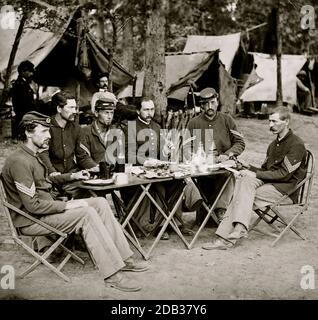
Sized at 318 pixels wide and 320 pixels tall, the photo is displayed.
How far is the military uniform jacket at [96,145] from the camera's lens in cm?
589

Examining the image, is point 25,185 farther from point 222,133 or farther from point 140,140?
point 222,133

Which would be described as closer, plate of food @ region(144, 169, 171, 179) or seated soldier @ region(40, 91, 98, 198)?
plate of food @ region(144, 169, 171, 179)

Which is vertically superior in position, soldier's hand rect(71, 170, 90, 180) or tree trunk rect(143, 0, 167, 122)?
tree trunk rect(143, 0, 167, 122)

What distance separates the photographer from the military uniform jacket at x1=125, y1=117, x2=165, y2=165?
612cm

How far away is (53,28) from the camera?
40.4ft

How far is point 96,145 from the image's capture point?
594cm

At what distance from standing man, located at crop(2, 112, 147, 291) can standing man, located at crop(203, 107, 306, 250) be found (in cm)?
141

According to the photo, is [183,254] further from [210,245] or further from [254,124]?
[254,124]

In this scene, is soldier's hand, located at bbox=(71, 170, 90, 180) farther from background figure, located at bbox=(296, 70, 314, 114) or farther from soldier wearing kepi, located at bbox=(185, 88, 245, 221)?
background figure, located at bbox=(296, 70, 314, 114)

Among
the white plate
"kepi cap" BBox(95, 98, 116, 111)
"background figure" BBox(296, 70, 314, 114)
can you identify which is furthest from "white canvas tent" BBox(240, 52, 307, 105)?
the white plate

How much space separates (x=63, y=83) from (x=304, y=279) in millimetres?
10190

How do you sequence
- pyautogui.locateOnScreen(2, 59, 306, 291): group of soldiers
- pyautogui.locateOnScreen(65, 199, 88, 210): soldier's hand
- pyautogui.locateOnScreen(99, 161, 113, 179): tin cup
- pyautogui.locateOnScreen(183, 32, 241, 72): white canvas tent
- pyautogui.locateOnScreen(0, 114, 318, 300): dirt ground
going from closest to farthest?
pyautogui.locateOnScreen(0, 114, 318, 300): dirt ground, pyautogui.locateOnScreen(2, 59, 306, 291): group of soldiers, pyautogui.locateOnScreen(65, 199, 88, 210): soldier's hand, pyautogui.locateOnScreen(99, 161, 113, 179): tin cup, pyautogui.locateOnScreen(183, 32, 241, 72): white canvas tent

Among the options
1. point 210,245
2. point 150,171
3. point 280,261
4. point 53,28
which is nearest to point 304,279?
point 280,261

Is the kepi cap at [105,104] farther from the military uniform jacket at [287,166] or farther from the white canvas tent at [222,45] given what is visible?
the white canvas tent at [222,45]
